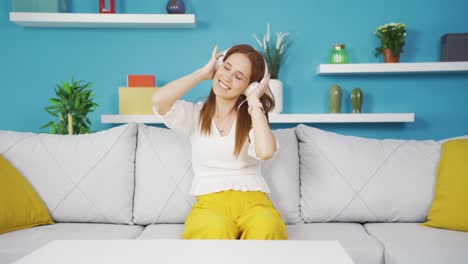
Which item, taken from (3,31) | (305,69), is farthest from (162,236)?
(3,31)

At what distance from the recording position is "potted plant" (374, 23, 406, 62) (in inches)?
109

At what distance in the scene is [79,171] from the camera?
2127 millimetres

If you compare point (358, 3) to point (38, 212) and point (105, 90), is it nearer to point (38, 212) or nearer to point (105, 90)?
point (105, 90)

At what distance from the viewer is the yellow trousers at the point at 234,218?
1556 mm

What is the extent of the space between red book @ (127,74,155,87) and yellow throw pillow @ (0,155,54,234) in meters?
0.93

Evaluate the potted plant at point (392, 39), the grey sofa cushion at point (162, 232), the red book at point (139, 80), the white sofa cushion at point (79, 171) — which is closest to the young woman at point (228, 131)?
the grey sofa cushion at point (162, 232)

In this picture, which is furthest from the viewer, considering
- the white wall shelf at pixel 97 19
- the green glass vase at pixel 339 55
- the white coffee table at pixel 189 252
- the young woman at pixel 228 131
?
the green glass vase at pixel 339 55

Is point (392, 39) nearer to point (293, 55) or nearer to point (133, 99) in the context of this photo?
point (293, 55)

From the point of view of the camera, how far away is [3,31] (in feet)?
9.48

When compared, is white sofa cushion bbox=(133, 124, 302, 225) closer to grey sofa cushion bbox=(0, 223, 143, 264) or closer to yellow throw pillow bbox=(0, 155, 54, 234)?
grey sofa cushion bbox=(0, 223, 143, 264)

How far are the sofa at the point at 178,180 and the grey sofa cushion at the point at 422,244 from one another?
7 cm

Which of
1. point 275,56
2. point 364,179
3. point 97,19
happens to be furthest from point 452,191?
point 97,19

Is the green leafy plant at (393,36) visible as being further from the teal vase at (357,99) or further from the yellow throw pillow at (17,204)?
the yellow throw pillow at (17,204)

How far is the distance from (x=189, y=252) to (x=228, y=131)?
2.74 ft
